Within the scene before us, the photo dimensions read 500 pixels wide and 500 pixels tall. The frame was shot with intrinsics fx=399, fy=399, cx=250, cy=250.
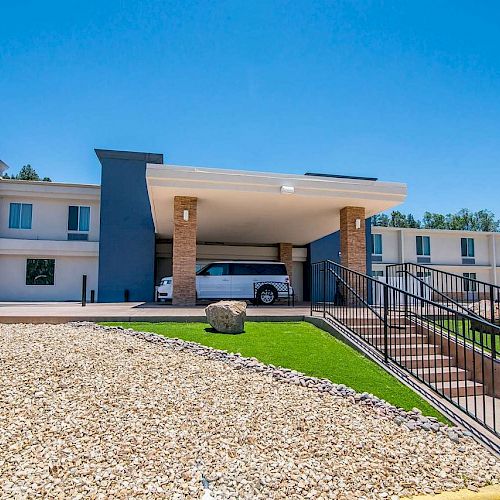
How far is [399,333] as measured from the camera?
7.80 m

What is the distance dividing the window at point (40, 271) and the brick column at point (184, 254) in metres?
11.7

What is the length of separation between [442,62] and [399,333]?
8.01 meters

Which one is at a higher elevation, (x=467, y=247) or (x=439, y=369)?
(x=467, y=247)

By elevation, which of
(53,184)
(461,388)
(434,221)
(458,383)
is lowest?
(461,388)

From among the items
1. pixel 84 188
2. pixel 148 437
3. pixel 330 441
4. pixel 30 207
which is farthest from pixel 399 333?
pixel 30 207

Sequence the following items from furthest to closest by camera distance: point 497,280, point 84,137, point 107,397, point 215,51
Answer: point 497,280 → point 84,137 → point 215,51 → point 107,397

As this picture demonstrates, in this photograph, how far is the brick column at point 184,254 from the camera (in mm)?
11898

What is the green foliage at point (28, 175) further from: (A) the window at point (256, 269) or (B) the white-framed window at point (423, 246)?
(B) the white-framed window at point (423, 246)

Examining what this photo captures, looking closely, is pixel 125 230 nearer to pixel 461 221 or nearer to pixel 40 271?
pixel 40 271

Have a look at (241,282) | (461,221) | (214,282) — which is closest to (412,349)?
(241,282)

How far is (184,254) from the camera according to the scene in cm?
1204

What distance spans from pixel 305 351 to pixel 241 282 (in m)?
8.13

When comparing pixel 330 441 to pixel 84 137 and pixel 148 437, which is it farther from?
pixel 84 137

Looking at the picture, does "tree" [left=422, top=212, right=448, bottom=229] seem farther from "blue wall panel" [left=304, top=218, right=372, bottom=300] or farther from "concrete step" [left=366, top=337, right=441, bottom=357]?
"concrete step" [left=366, top=337, right=441, bottom=357]
